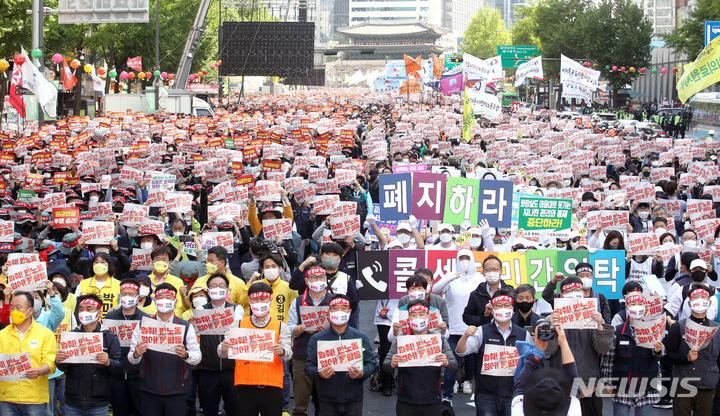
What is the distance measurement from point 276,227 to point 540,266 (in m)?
3.29

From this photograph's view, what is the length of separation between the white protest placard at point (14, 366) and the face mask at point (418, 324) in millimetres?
2818

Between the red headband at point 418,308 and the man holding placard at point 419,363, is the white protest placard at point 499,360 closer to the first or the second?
the man holding placard at point 419,363

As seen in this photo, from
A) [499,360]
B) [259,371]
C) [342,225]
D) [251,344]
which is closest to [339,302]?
[251,344]

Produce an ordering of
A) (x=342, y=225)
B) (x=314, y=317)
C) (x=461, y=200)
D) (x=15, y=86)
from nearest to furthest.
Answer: (x=314, y=317) < (x=342, y=225) < (x=461, y=200) < (x=15, y=86)

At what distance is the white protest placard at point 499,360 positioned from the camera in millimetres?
6148

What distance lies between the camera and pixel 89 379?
627 centimetres

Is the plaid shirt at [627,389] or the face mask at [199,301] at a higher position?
the face mask at [199,301]

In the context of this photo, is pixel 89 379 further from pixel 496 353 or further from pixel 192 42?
pixel 192 42

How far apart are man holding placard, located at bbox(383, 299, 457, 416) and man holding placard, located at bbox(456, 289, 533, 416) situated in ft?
0.84

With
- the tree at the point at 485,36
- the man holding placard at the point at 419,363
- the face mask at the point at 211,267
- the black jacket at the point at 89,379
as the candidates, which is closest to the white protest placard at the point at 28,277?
the black jacket at the point at 89,379

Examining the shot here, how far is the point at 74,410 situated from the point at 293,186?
693cm

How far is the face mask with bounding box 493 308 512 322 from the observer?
20.5 ft

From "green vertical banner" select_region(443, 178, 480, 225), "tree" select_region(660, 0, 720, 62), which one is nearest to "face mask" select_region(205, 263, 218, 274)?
"green vertical banner" select_region(443, 178, 480, 225)

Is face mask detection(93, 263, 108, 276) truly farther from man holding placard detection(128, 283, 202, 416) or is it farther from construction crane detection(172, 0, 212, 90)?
construction crane detection(172, 0, 212, 90)
